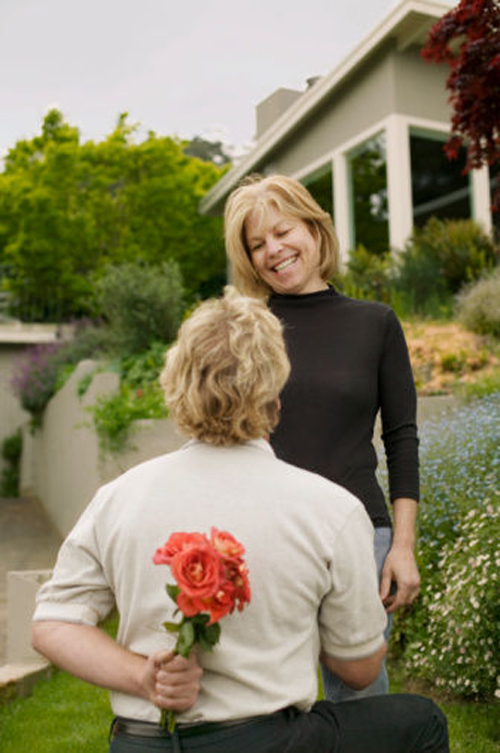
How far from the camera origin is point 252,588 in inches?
48.6

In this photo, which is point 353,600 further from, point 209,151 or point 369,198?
point 209,151

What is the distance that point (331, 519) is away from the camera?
1278 millimetres

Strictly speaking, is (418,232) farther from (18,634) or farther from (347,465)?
(347,465)

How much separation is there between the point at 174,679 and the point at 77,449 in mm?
7245

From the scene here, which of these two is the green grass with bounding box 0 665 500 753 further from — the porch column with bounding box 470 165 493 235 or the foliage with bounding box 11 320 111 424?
the porch column with bounding box 470 165 493 235

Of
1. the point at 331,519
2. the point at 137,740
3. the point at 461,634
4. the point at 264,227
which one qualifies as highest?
the point at 264,227

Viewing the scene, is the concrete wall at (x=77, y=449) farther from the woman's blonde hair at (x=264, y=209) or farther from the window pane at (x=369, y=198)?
the window pane at (x=369, y=198)

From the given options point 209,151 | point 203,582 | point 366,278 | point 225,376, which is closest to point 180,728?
point 203,582

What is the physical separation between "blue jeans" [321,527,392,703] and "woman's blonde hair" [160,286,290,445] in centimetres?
58

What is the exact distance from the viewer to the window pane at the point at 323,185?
10.0 meters

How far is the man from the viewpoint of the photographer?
4.05 ft

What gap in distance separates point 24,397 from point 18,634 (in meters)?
8.74

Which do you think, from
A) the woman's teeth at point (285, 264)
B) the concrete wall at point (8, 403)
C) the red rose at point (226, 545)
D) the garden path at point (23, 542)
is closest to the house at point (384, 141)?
the garden path at point (23, 542)

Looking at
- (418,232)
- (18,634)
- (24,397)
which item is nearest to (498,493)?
(18,634)
